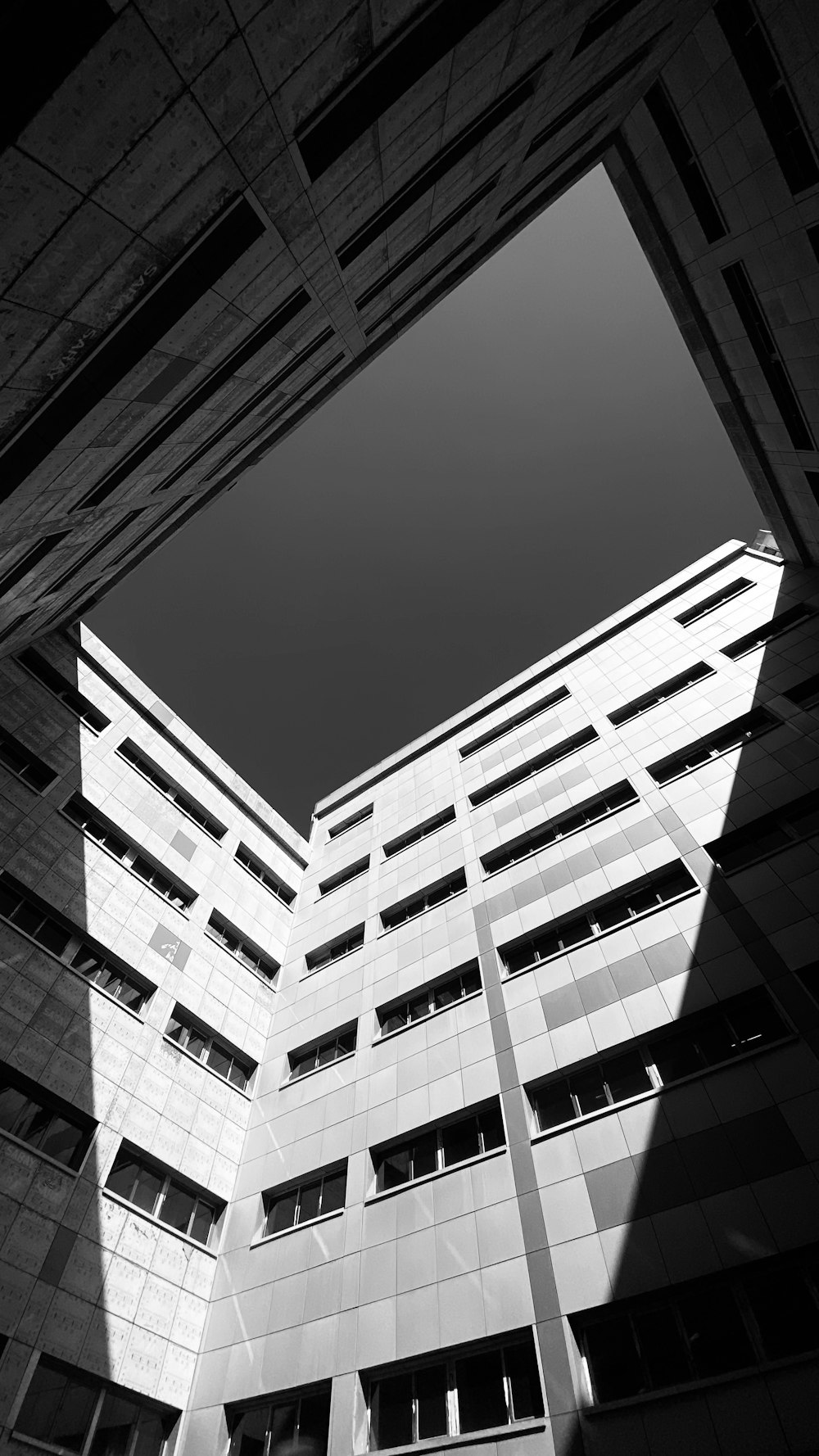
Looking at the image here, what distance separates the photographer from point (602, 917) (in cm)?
1956

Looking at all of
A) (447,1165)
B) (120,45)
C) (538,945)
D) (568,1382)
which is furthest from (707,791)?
(120,45)

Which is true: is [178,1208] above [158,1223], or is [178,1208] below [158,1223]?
Result: above

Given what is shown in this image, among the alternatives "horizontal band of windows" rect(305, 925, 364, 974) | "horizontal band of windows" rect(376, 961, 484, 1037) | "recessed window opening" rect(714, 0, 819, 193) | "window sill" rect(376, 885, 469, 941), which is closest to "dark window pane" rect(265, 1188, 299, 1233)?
"horizontal band of windows" rect(376, 961, 484, 1037)

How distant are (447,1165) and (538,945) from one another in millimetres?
6735

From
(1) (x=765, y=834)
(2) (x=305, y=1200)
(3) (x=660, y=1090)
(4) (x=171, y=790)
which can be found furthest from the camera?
(4) (x=171, y=790)

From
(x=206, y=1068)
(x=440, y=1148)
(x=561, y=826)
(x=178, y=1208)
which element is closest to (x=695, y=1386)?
(x=440, y=1148)

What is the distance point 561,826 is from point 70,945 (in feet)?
56.8

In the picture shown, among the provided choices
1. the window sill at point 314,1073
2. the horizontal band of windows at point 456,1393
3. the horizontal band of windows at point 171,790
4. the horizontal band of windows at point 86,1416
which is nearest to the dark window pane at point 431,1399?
the horizontal band of windows at point 456,1393

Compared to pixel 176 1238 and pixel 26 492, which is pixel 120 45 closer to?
pixel 26 492

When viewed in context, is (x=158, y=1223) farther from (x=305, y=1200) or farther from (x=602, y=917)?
(x=602, y=917)

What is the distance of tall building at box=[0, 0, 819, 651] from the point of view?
6660 millimetres

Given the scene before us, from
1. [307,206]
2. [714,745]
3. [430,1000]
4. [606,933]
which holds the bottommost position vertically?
[430,1000]

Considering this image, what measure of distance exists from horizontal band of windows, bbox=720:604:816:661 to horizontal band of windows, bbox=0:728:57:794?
1044 inches

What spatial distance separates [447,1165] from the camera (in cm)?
1647
